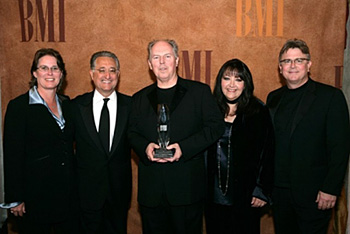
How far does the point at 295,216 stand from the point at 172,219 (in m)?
Result: 0.90

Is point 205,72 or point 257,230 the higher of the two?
point 205,72

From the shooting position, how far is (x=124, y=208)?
2691mm

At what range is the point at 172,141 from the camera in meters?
2.38

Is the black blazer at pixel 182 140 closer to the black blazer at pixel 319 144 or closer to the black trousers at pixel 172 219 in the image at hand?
the black trousers at pixel 172 219

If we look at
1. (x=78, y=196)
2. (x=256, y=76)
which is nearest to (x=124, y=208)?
(x=78, y=196)

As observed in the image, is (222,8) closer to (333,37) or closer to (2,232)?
(333,37)

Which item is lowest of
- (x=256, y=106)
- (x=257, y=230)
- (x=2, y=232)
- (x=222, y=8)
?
(x=2, y=232)

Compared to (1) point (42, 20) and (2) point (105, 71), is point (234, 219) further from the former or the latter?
(1) point (42, 20)

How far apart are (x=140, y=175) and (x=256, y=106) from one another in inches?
38.4

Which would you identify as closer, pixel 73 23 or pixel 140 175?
pixel 140 175

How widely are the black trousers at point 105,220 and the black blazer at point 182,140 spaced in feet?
1.08

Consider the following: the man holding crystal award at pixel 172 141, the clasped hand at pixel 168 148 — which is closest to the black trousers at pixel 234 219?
the man holding crystal award at pixel 172 141

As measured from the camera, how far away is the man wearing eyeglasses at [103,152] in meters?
2.54

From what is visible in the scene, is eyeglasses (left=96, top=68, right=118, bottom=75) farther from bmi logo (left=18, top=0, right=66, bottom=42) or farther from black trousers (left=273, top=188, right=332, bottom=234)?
black trousers (left=273, top=188, right=332, bottom=234)
